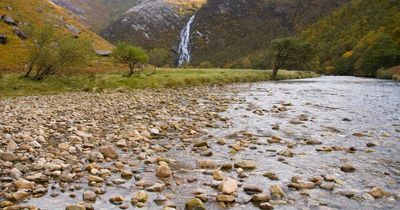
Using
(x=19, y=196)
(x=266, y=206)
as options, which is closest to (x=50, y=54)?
(x=19, y=196)

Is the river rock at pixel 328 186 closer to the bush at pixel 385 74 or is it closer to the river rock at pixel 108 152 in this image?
the river rock at pixel 108 152

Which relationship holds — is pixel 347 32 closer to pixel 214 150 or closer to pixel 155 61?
pixel 155 61

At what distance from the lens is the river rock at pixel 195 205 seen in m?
7.78

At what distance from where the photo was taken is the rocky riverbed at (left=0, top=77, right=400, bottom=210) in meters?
8.27

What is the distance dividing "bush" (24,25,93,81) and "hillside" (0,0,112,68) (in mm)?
30704

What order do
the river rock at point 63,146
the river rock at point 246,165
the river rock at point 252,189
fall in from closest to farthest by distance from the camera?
the river rock at point 252,189 < the river rock at point 246,165 < the river rock at point 63,146

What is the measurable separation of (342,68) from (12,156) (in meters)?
129

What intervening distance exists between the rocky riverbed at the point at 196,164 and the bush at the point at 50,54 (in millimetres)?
32385

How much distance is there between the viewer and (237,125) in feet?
60.3

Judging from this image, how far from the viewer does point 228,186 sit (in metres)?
8.82

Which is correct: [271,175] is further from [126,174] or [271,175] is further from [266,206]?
[126,174]

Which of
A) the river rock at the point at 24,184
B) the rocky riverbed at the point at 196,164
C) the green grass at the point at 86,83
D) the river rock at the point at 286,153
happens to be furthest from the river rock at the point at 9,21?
the river rock at the point at 286,153

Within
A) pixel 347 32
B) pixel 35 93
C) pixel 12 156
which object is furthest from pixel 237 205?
pixel 347 32

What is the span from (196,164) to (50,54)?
43452 millimetres
